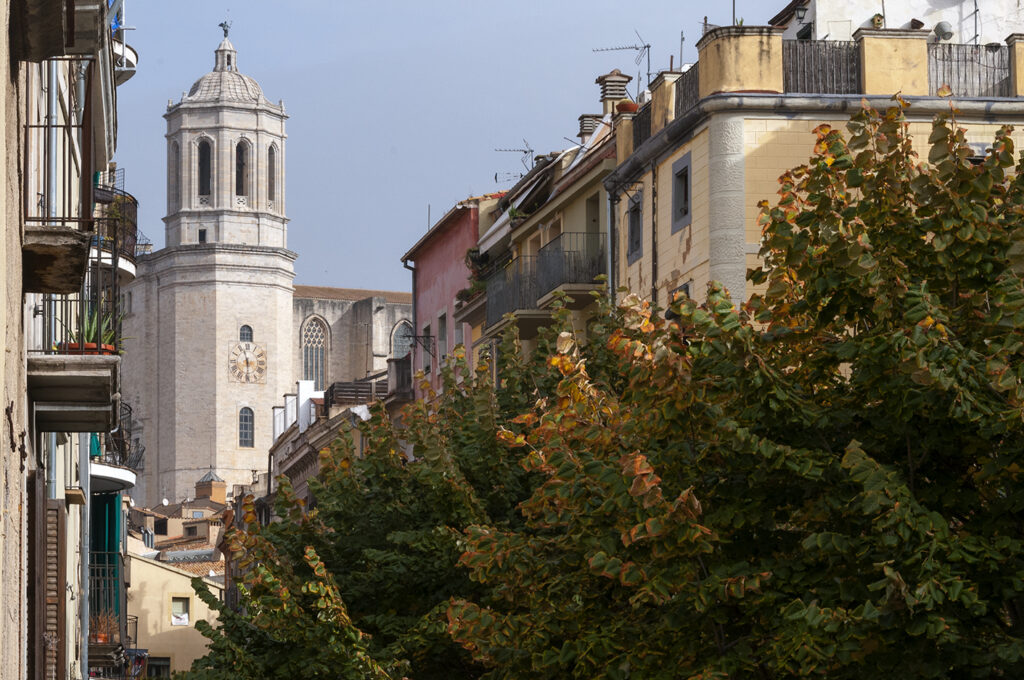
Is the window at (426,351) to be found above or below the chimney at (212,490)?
above

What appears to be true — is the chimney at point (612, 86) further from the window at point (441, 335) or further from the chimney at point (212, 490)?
the chimney at point (212, 490)

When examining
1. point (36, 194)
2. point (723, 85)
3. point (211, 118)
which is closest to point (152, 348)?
point (211, 118)

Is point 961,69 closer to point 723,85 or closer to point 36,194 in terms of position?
point 723,85

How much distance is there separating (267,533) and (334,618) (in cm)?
402

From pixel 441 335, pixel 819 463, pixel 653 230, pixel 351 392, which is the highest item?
pixel 653 230

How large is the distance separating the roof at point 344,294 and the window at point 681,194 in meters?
100

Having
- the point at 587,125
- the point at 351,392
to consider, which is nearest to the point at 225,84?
the point at 351,392

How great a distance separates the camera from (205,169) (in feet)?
420

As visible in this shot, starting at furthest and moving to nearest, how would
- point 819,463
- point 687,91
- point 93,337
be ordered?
point 687,91, point 93,337, point 819,463

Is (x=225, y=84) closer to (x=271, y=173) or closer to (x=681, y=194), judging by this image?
(x=271, y=173)

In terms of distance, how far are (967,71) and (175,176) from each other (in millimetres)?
103856

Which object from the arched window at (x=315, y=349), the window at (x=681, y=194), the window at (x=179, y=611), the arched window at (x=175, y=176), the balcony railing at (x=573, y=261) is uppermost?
the arched window at (x=175, y=176)

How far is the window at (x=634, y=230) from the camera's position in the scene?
29.8m

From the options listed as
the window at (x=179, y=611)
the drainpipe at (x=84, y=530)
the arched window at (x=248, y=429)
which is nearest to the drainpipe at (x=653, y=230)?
the drainpipe at (x=84, y=530)
